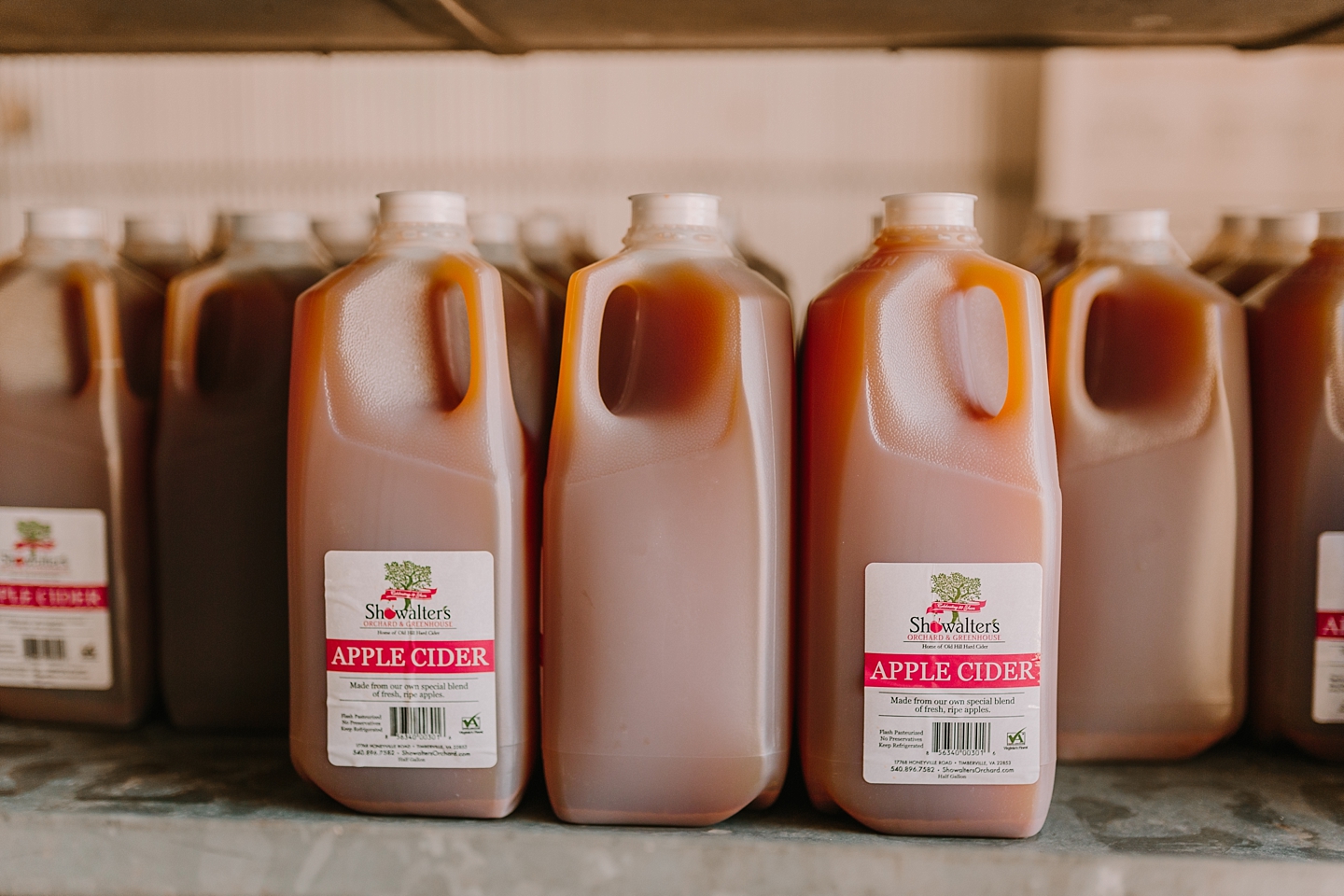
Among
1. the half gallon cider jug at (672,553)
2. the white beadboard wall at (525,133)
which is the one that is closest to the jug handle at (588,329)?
the half gallon cider jug at (672,553)

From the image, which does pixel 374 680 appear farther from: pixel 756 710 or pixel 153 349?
pixel 153 349

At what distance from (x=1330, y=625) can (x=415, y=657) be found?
796 millimetres

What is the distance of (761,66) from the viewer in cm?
269

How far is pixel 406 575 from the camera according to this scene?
2.49ft

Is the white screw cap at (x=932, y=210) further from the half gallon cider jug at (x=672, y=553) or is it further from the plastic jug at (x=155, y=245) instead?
the plastic jug at (x=155, y=245)

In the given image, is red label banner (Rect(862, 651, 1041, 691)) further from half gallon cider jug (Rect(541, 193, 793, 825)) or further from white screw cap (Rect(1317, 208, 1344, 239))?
white screw cap (Rect(1317, 208, 1344, 239))

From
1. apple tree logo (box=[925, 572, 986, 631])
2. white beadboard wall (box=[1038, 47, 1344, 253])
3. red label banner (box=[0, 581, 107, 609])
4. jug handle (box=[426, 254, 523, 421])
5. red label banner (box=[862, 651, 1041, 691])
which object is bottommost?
red label banner (box=[862, 651, 1041, 691])

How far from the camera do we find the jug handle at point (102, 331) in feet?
3.01

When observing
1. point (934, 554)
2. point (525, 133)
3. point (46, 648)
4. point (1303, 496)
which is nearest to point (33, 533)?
point (46, 648)

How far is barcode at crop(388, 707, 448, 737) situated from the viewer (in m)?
0.77

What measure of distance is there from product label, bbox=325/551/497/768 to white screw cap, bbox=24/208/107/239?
0.49 meters

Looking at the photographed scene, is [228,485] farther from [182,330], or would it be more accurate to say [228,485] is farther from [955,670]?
[955,670]

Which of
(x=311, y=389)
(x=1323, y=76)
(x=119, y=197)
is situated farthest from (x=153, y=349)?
A: (x=1323, y=76)

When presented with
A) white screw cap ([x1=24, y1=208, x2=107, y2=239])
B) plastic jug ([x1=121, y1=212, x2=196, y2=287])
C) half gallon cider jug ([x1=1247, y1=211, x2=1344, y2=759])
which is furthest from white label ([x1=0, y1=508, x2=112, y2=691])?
half gallon cider jug ([x1=1247, y1=211, x2=1344, y2=759])
